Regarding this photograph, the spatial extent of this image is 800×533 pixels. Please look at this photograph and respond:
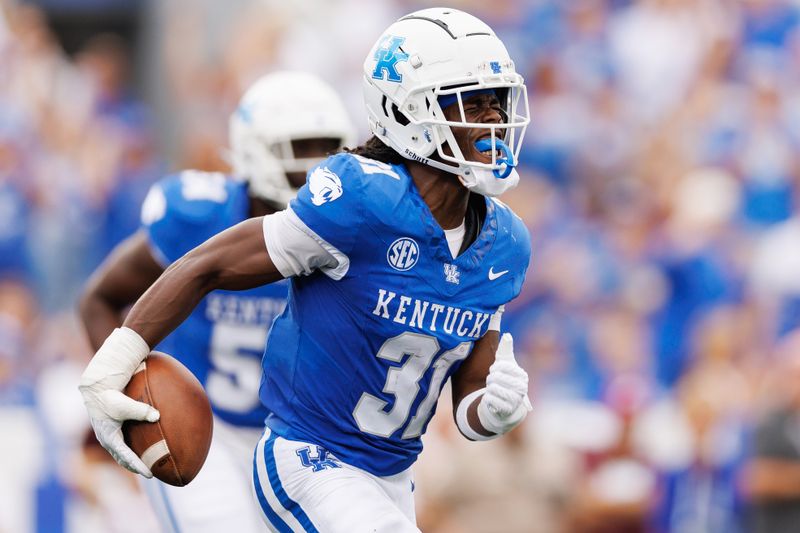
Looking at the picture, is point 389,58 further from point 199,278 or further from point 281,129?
point 281,129

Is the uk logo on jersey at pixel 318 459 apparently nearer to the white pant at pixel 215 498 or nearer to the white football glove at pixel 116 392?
the white football glove at pixel 116 392

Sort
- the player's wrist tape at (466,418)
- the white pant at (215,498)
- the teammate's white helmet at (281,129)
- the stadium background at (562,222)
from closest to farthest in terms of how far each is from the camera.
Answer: the player's wrist tape at (466,418) < the white pant at (215,498) < the teammate's white helmet at (281,129) < the stadium background at (562,222)

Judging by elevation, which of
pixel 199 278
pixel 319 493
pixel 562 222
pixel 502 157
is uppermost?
pixel 502 157

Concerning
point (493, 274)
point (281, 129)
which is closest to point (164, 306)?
point (493, 274)

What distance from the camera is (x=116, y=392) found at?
136 inches

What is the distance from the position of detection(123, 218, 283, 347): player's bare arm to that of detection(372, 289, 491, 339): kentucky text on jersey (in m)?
0.28

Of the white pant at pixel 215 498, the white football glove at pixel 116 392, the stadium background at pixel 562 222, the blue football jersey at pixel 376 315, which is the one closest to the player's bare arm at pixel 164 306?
the white football glove at pixel 116 392

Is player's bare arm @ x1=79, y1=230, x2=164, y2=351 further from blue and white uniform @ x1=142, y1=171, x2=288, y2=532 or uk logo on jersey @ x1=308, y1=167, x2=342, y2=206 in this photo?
uk logo on jersey @ x1=308, y1=167, x2=342, y2=206

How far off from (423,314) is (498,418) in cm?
32

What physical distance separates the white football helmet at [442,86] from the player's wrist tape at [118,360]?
0.82 meters

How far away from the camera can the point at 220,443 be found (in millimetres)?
4684

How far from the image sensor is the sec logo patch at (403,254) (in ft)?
11.7

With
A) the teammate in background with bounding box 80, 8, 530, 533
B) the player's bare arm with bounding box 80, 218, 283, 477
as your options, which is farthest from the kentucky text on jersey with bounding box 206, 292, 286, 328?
the player's bare arm with bounding box 80, 218, 283, 477

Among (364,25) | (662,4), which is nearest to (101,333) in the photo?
(364,25)
